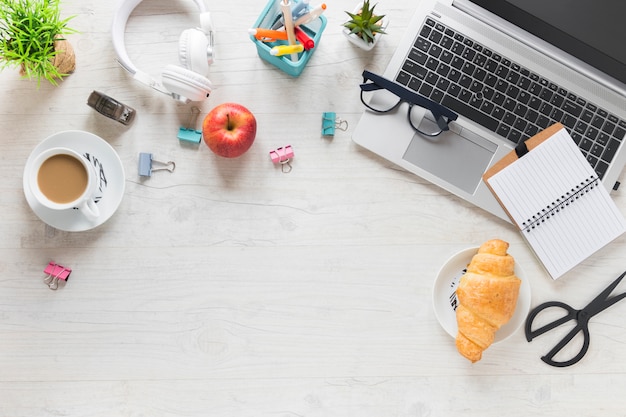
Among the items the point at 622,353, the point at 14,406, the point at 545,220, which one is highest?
the point at 545,220

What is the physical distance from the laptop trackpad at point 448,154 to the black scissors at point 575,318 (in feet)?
0.98

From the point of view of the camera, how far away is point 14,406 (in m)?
1.04

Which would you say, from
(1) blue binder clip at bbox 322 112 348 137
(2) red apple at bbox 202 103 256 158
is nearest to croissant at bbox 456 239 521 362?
(1) blue binder clip at bbox 322 112 348 137

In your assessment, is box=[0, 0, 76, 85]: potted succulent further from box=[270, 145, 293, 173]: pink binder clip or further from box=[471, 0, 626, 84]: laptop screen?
box=[471, 0, 626, 84]: laptop screen

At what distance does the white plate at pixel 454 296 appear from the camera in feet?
3.39

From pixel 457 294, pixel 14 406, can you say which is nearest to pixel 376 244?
pixel 457 294

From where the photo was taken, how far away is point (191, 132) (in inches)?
41.4

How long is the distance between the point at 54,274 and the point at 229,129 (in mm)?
420

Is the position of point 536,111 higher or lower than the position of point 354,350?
higher

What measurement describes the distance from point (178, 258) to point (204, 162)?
0.19m

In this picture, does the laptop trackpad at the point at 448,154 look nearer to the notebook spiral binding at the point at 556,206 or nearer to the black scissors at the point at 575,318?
the notebook spiral binding at the point at 556,206

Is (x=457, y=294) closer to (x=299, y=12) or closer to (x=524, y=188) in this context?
(x=524, y=188)

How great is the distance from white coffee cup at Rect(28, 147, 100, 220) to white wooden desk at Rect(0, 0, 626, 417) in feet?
0.34

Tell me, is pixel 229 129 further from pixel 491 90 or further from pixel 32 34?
pixel 491 90
